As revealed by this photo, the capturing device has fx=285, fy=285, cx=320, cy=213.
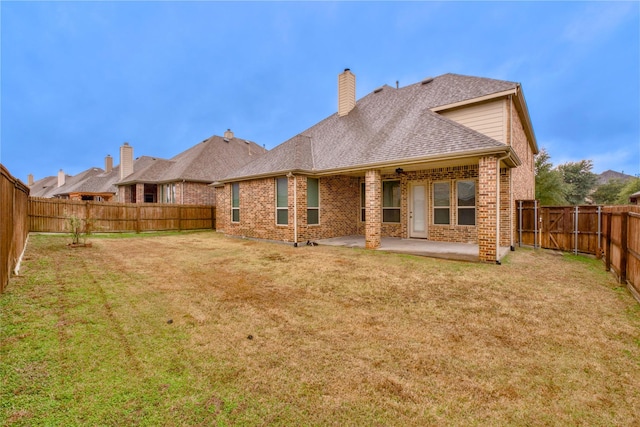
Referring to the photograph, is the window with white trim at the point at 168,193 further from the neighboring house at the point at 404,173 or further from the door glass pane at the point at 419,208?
the door glass pane at the point at 419,208

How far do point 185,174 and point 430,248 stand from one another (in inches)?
725

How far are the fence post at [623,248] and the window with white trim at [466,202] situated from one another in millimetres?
4850

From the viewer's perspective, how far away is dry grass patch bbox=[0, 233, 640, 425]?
2.37 m

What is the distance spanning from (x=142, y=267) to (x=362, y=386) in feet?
23.1

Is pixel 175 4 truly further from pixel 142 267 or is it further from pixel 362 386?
pixel 362 386

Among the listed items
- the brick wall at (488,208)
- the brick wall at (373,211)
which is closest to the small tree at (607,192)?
the brick wall at (488,208)

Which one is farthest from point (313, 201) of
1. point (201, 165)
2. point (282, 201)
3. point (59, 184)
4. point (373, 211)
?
point (59, 184)

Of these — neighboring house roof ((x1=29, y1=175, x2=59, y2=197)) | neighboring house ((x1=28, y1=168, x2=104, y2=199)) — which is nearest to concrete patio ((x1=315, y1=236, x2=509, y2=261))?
neighboring house ((x1=28, y1=168, x2=104, y2=199))

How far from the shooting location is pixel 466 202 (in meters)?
10.9

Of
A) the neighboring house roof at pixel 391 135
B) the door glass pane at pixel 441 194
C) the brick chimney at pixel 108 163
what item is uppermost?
the brick chimney at pixel 108 163

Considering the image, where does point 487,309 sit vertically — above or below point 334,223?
below

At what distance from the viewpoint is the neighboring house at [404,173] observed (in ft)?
29.6

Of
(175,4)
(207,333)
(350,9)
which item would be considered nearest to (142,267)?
(207,333)

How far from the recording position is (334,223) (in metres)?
13.0
